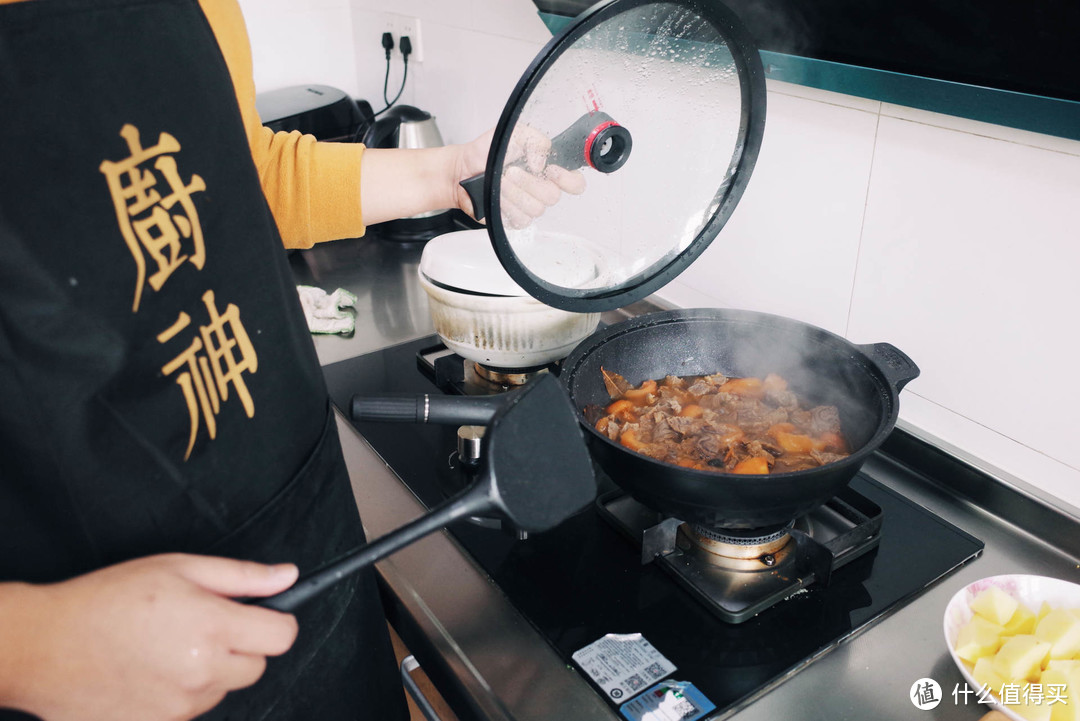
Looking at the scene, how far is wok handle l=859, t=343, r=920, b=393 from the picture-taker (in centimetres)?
89

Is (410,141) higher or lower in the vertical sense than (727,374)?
higher

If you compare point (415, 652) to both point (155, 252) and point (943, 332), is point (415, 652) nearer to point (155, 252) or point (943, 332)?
point (155, 252)

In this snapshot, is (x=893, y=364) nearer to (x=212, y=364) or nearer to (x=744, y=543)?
(x=744, y=543)

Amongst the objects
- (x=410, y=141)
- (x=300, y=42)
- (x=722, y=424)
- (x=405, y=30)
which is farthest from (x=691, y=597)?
(x=300, y=42)

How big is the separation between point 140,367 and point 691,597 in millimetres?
598

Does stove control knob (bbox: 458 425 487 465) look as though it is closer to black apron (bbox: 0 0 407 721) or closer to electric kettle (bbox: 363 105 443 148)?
black apron (bbox: 0 0 407 721)

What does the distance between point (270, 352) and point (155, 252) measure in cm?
15

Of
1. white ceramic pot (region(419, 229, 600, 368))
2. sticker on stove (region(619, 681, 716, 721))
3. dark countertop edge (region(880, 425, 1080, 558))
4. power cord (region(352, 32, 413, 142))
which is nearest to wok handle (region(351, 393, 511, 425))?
sticker on stove (region(619, 681, 716, 721))

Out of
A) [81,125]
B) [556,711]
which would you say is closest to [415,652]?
[556,711]

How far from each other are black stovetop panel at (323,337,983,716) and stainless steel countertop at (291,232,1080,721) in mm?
16

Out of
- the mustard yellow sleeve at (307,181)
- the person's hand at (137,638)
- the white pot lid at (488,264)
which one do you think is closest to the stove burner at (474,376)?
the white pot lid at (488,264)

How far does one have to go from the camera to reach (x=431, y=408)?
648 millimetres

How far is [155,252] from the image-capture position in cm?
61

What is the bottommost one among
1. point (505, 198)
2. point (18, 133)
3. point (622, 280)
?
point (622, 280)
